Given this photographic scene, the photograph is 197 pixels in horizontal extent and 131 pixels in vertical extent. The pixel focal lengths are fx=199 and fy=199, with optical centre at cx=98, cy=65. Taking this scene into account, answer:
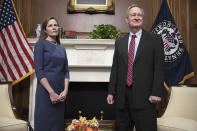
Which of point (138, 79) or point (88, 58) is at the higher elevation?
point (88, 58)

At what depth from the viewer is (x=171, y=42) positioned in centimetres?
343

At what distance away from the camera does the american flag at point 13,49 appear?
3207 millimetres

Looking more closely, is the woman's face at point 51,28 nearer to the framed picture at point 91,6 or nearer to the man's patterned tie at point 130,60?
the man's patterned tie at point 130,60

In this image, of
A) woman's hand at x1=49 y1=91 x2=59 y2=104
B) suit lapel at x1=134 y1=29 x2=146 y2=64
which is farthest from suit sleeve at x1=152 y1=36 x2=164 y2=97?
woman's hand at x1=49 y1=91 x2=59 y2=104

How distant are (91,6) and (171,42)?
5.17 feet

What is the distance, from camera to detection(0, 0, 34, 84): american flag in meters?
3.21

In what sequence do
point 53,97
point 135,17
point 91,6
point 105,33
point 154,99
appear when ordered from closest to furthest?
1. point 154,99
2. point 135,17
3. point 53,97
4. point 105,33
5. point 91,6

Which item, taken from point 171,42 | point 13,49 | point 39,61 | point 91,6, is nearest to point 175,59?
point 171,42

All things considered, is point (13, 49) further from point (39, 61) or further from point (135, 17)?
point (135, 17)

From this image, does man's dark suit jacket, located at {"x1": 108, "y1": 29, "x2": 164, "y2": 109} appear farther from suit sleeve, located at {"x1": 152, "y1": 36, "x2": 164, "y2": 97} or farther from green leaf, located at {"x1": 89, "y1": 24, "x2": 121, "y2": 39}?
green leaf, located at {"x1": 89, "y1": 24, "x2": 121, "y2": 39}

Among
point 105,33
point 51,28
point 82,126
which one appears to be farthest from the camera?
point 105,33

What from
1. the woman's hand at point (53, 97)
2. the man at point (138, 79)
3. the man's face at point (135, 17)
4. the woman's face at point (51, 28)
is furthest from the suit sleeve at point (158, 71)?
the woman's face at point (51, 28)

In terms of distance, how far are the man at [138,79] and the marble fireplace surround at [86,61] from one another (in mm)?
1558

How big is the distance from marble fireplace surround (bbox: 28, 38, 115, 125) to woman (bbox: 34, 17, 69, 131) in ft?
4.10
